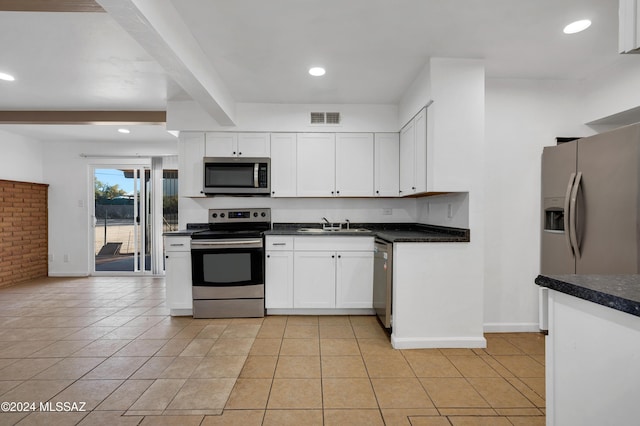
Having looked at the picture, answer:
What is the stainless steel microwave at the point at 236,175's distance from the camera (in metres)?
3.78

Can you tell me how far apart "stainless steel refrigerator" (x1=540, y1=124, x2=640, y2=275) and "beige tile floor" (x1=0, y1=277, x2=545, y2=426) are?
858mm

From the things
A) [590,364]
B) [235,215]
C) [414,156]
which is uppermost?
[414,156]

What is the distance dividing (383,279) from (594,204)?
172 cm

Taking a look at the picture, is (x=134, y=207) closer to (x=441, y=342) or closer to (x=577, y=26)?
(x=441, y=342)

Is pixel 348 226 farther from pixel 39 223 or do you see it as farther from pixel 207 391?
pixel 39 223

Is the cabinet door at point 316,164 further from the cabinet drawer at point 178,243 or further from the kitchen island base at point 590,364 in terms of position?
the kitchen island base at point 590,364

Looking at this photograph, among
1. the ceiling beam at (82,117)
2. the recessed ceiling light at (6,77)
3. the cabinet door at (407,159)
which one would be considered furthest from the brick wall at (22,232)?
the cabinet door at (407,159)

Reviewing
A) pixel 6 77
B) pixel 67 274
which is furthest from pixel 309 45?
pixel 67 274

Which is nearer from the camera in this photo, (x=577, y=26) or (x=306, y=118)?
(x=577, y=26)

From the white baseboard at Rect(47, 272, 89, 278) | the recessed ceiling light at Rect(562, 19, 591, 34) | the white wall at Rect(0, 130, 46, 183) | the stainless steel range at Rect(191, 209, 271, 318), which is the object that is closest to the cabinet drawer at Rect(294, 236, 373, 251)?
the stainless steel range at Rect(191, 209, 271, 318)

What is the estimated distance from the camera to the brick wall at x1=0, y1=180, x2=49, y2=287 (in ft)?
16.3

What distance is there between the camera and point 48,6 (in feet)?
6.35

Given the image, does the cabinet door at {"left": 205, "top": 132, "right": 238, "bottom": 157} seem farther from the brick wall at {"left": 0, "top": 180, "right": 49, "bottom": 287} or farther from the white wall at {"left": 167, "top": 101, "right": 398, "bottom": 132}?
the brick wall at {"left": 0, "top": 180, "right": 49, "bottom": 287}

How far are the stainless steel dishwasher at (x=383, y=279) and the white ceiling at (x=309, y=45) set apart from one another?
5.37ft
